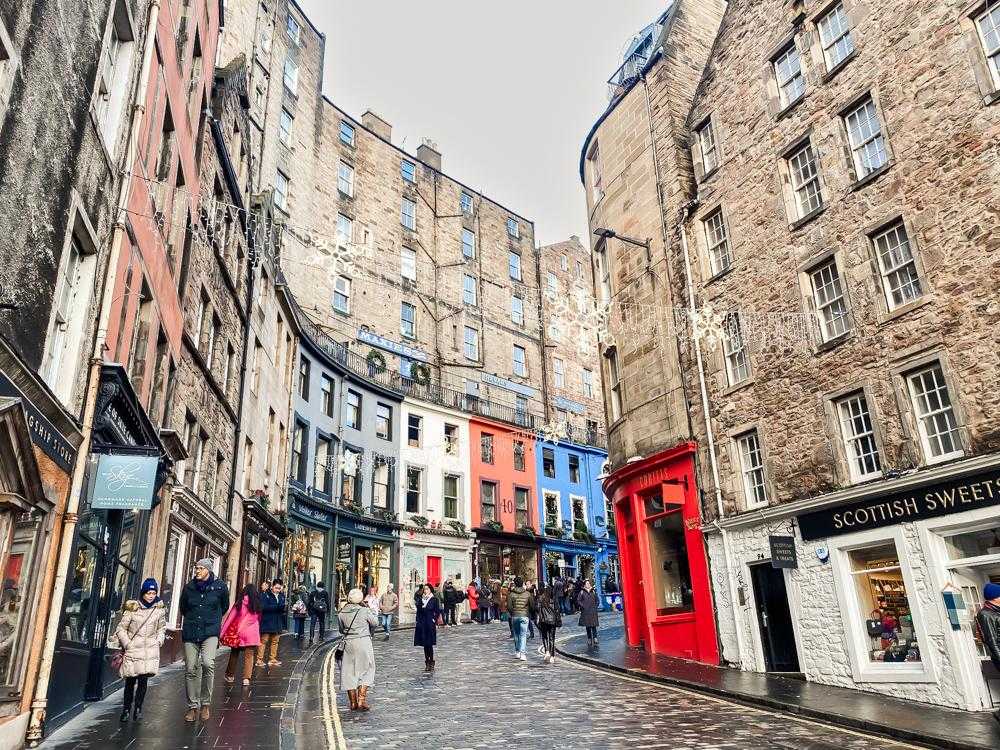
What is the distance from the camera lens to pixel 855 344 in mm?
14023

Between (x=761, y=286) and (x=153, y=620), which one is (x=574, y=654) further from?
(x=153, y=620)

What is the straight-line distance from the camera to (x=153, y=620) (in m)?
8.75

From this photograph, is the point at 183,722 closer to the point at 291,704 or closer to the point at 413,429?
the point at 291,704

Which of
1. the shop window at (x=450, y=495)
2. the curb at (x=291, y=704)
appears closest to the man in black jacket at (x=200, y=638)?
the curb at (x=291, y=704)

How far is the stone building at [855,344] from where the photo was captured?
11.9 m

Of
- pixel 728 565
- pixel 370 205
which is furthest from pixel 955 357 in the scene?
pixel 370 205

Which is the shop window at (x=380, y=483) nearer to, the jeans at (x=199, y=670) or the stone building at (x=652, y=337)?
the stone building at (x=652, y=337)

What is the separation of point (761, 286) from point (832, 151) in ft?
10.0

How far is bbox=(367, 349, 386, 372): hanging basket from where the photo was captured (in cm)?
3391

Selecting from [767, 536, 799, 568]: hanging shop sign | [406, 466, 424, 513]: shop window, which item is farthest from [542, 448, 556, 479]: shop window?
[767, 536, 799, 568]: hanging shop sign

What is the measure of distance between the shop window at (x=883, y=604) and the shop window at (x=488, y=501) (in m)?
24.2

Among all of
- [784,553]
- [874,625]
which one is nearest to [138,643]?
[784,553]

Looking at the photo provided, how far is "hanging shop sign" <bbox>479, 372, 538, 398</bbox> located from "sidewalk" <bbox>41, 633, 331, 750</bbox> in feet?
96.4

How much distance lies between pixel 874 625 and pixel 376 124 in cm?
3693
